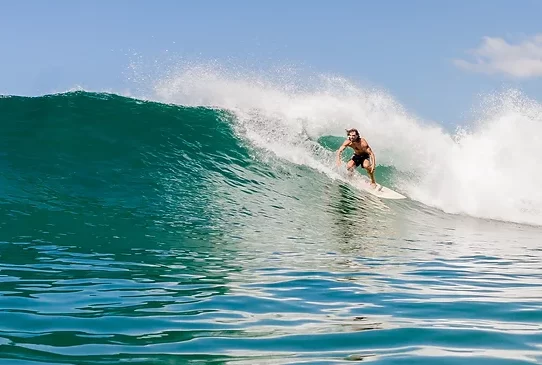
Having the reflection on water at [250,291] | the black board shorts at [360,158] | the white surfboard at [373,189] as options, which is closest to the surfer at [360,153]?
the black board shorts at [360,158]

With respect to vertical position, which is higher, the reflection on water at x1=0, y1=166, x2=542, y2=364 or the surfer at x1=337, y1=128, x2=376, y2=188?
the surfer at x1=337, y1=128, x2=376, y2=188

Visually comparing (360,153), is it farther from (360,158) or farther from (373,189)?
(373,189)

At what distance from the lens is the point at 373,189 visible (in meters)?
14.2

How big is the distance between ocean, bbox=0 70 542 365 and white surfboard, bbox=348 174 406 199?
0.43m

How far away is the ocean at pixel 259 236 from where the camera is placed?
314cm

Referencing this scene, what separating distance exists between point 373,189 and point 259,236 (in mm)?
6339

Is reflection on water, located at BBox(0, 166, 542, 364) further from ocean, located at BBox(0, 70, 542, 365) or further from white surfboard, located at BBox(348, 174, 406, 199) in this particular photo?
white surfboard, located at BBox(348, 174, 406, 199)


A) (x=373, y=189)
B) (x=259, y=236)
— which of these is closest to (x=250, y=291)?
(x=259, y=236)

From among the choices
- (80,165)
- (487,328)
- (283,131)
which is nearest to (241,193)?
(80,165)

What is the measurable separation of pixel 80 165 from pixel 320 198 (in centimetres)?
439

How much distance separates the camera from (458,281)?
5145 mm

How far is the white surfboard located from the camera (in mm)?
14062

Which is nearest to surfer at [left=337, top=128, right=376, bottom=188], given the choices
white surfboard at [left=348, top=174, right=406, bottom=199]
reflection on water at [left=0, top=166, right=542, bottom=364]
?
white surfboard at [left=348, top=174, right=406, bottom=199]

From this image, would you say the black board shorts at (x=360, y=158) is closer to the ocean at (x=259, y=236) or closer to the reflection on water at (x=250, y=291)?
the ocean at (x=259, y=236)
